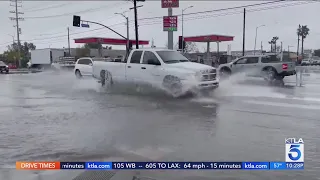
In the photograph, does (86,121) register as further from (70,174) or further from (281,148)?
(281,148)

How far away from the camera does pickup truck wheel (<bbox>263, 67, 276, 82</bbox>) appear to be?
20.9 metres

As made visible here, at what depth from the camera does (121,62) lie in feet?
47.9

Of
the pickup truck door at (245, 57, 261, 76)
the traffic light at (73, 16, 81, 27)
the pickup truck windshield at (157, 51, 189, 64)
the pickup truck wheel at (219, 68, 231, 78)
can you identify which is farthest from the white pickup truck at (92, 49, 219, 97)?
the traffic light at (73, 16, 81, 27)

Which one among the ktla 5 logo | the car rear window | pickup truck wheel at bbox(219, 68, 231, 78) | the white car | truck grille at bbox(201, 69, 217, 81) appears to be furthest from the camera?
the white car

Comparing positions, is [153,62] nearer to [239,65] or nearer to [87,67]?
[239,65]

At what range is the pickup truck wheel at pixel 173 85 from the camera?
40.6 ft

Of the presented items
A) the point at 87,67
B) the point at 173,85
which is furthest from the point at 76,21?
the point at 173,85

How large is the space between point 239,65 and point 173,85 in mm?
11166

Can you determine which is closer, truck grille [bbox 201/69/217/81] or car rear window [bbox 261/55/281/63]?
truck grille [bbox 201/69/217/81]

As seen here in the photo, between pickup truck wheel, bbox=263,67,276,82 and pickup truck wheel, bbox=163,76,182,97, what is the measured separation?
34.1 feet

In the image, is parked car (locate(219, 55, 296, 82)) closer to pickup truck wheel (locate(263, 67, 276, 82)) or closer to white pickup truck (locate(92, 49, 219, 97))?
pickup truck wheel (locate(263, 67, 276, 82))

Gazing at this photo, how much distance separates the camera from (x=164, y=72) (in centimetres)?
1269

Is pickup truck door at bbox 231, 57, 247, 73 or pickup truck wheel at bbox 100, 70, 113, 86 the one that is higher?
pickup truck door at bbox 231, 57, 247, 73

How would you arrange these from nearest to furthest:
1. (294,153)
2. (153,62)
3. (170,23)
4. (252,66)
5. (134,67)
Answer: (294,153) → (153,62) → (134,67) → (252,66) → (170,23)
